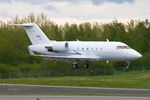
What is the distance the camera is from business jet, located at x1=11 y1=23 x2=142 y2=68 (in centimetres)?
5528

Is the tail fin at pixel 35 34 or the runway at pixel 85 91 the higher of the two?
the tail fin at pixel 35 34

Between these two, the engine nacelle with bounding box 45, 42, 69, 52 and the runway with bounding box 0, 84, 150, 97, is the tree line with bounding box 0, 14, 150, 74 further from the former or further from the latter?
the runway with bounding box 0, 84, 150, 97

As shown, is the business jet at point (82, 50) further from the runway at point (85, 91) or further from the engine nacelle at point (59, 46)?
the runway at point (85, 91)

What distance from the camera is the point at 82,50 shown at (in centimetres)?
5809

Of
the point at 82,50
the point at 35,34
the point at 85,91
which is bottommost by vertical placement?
the point at 85,91

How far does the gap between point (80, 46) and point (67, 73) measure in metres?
4.64

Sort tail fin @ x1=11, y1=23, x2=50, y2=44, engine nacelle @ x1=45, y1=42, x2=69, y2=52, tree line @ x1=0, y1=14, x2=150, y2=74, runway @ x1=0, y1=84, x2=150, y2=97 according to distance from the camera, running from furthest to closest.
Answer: tree line @ x1=0, y1=14, x2=150, y2=74 → tail fin @ x1=11, y1=23, x2=50, y2=44 → engine nacelle @ x1=45, y1=42, x2=69, y2=52 → runway @ x1=0, y1=84, x2=150, y2=97

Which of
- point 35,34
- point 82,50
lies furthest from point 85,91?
point 35,34

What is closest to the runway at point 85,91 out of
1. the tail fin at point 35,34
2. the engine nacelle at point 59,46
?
the engine nacelle at point 59,46

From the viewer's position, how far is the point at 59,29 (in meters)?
102

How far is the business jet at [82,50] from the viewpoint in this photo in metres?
55.3

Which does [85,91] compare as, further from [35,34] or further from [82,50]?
[35,34]

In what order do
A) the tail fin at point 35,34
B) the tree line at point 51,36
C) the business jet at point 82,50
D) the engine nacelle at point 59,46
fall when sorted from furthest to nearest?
the tree line at point 51,36, the tail fin at point 35,34, the engine nacelle at point 59,46, the business jet at point 82,50

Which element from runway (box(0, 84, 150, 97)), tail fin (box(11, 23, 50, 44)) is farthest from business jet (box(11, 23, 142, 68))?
runway (box(0, 84, 150, 97))
